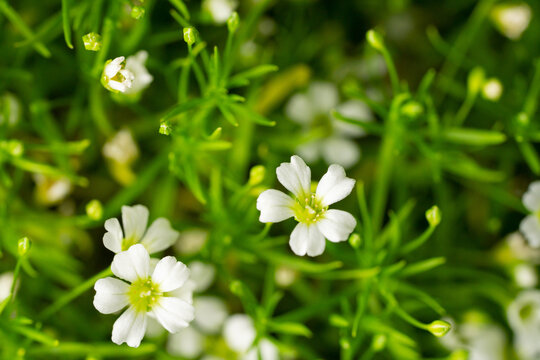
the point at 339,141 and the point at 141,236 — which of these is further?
the point at 339,141

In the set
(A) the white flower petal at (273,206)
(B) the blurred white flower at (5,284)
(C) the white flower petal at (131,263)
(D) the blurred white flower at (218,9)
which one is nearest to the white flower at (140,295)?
(C) the white flower petal at (131,263)

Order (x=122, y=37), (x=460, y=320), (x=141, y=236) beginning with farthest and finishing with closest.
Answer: (x=460, y=320), (x=122, y=37), (x=141, y=236)

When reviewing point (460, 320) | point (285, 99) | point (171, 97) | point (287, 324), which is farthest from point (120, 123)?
point (460, 320)

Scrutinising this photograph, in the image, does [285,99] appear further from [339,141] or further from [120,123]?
[120,123]

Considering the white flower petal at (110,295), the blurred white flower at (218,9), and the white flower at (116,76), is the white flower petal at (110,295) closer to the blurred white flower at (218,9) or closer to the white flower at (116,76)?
the white flower at (116,76)

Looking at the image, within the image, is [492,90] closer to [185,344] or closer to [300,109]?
[300,109]
